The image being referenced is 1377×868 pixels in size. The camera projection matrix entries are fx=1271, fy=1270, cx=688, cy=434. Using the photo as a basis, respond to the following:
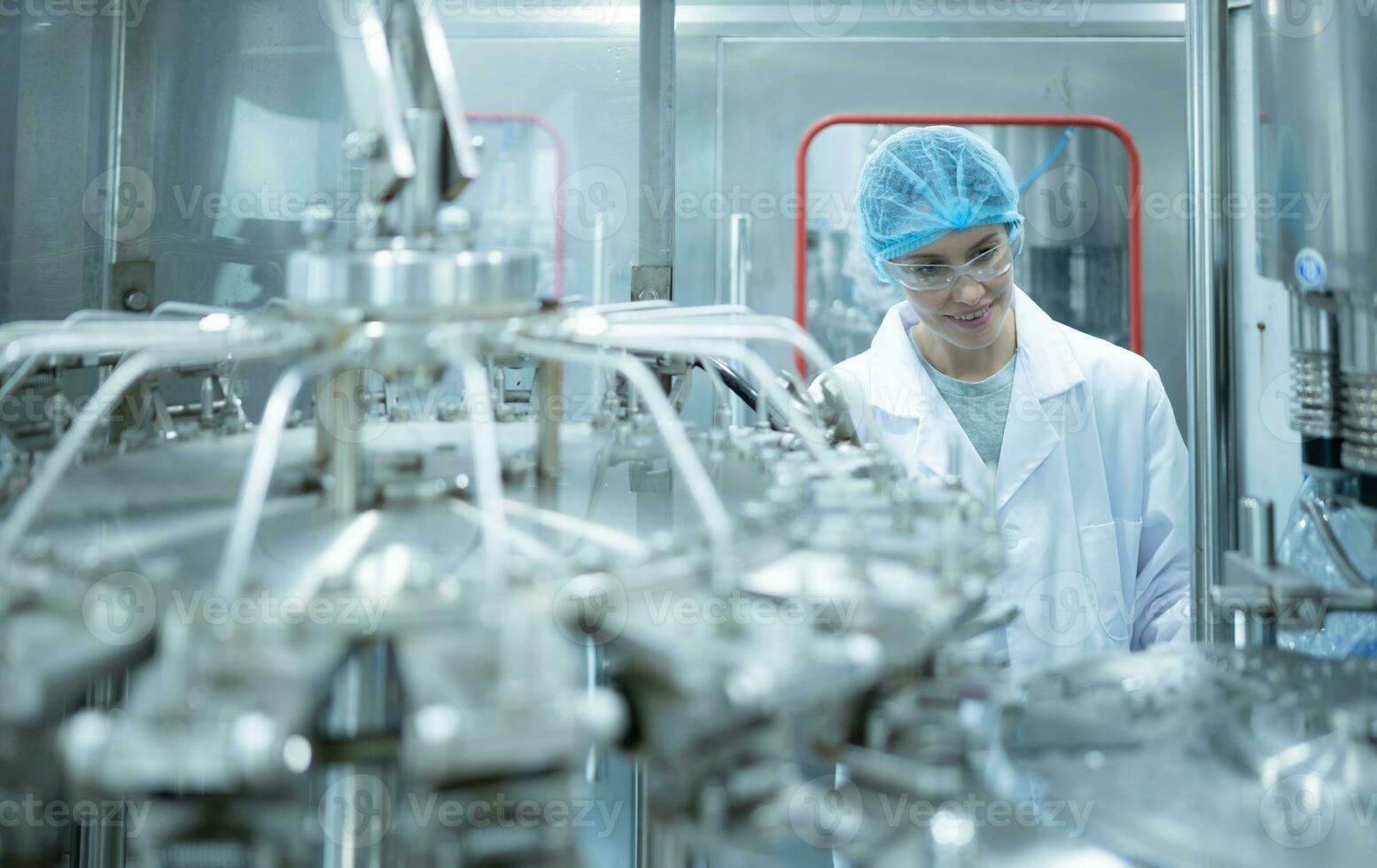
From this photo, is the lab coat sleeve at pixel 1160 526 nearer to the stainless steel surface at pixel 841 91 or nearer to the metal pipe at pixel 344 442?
the stainless steel surface at pixel 841 91

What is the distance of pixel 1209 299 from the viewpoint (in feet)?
4.53

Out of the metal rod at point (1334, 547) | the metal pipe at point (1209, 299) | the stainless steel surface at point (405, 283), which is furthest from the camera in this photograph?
the metal pipe at point (1209, 299)

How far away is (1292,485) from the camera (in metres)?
1.39

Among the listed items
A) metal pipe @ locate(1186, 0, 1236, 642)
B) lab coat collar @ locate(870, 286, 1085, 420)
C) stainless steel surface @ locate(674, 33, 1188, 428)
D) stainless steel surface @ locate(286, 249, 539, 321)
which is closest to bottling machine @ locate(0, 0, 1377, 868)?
stainless steel surface @ locate(286, 249, 539, 321)

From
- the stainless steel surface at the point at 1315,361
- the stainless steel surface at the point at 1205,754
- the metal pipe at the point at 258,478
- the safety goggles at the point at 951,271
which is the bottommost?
the stainless steel surface at the point at 1205,754

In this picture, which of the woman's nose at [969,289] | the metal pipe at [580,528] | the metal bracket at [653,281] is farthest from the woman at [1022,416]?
the metal pipe at [580,528]

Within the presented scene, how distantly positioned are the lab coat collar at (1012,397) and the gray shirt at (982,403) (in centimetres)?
2

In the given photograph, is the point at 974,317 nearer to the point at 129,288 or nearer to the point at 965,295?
the point at 965,295

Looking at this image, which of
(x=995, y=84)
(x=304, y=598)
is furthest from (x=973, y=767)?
(x=995, y=84)

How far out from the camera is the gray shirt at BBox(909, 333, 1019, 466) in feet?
6.24

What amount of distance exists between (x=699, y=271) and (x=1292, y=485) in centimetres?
147

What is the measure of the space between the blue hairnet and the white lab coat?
0.73 feet

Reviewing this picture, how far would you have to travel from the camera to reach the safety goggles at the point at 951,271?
1.71m

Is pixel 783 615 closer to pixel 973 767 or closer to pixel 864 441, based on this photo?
pixel 973 767
